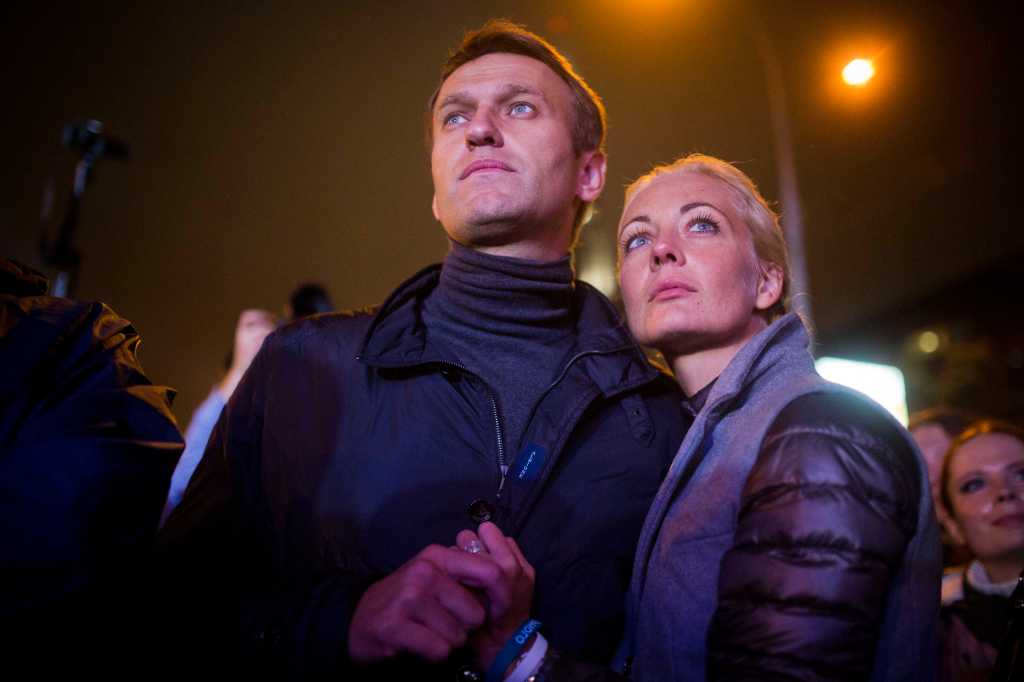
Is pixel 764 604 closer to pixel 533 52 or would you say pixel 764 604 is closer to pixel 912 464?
pixel 912 464

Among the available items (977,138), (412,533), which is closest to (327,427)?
(412,533)

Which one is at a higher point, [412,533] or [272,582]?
[412,533]

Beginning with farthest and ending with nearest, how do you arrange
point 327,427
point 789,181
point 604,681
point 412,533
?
point 789,181 < point 327,427 < point 412,533 < point 604,681

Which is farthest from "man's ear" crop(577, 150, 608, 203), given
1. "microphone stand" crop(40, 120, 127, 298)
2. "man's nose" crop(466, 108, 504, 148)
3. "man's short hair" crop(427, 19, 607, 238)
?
"microphone stand" crop(40, 120, 127, 298)

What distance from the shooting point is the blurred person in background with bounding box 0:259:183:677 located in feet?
4.07

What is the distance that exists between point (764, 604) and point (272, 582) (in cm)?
136

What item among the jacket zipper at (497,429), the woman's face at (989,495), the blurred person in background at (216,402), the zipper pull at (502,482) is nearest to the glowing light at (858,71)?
the woman's face at (989,495)

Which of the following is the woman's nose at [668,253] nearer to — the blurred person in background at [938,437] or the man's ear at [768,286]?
the man's ear at [768,286]

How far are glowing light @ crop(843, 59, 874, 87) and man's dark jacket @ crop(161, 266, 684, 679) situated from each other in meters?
5.31

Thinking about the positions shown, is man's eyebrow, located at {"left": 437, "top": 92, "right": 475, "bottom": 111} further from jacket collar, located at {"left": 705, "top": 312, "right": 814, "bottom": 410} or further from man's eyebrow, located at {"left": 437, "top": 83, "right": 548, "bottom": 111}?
jacket collar, located at {"left": 705, "top": 312, "right": 814, "bottom": 410}

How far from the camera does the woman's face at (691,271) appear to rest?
2.44m

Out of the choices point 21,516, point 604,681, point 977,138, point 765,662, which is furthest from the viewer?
point 977,138

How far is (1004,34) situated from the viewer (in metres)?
6.66

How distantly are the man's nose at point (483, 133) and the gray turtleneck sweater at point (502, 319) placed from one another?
388mm
